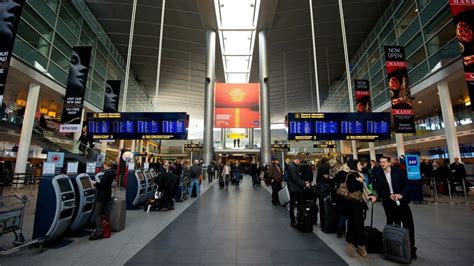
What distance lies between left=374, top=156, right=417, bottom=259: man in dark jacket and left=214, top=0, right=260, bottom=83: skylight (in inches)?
670

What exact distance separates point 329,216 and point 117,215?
4.81m

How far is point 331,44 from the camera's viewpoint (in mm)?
23172

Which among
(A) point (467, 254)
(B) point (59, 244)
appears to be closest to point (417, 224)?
(A) point (467, 254)

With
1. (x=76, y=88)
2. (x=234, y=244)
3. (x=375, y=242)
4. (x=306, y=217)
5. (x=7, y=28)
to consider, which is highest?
(x=7, y=28)

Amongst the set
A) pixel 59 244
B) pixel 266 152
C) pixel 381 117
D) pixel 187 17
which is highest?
pixel 187 17

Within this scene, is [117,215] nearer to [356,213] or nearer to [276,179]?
[356,213]

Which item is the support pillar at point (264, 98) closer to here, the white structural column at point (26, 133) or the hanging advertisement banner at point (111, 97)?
the hanging advertisement banner at point (111, 97)

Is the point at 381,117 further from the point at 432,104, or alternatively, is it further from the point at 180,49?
the point at 180,49

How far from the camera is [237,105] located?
1925 centimetres

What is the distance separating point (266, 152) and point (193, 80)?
59.3 feet

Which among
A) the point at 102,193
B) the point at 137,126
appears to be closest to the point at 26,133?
the point at 137,126

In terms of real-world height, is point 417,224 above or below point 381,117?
below

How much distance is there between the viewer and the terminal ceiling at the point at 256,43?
18.4m

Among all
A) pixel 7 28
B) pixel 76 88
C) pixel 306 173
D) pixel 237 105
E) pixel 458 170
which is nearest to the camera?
pixel 306 173
